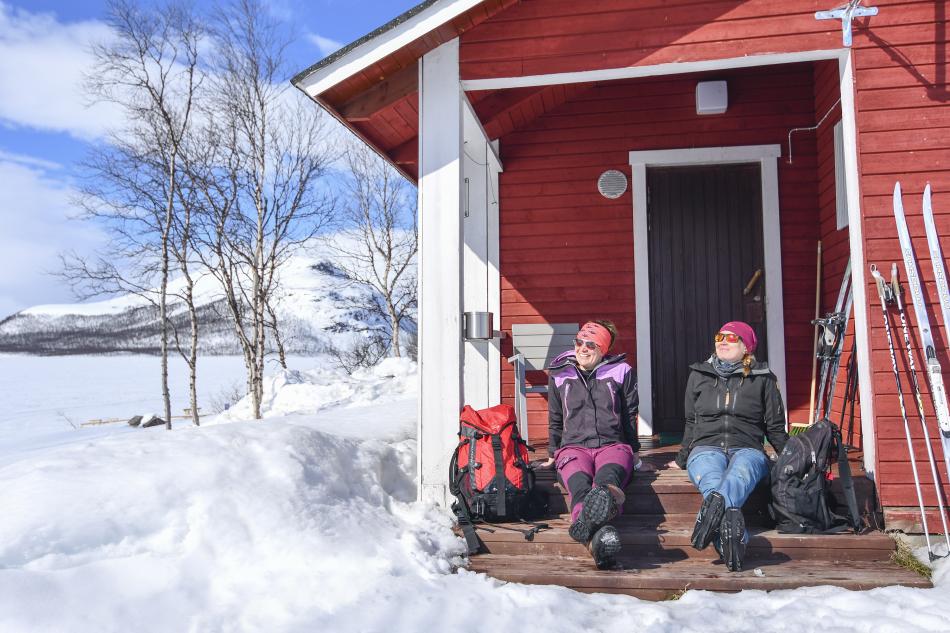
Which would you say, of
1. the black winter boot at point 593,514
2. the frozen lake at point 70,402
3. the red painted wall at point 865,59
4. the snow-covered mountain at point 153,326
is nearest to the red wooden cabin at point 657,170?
the red painted wall at point 865,59

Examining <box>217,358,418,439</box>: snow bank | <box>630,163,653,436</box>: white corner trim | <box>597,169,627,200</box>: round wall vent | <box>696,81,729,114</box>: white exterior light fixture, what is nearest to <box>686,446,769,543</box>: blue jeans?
<box>630,163,653,436</box>: white corner trim

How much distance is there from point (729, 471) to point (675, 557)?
510mm

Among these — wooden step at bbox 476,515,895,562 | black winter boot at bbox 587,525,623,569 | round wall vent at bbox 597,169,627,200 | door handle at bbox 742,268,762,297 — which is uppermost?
round wall vent at bbox 597,169,627,200

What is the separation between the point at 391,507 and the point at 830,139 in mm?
4201

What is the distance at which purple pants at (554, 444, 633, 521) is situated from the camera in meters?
3.20

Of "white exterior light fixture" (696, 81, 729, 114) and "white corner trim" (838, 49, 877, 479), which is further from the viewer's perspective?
"white exterior light fixture" (696, 81, 729, 114)

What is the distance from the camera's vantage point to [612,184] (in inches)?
218

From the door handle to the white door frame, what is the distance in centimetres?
7

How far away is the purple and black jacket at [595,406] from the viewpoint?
11.5ft

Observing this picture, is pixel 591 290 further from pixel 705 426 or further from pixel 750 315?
pixel 705 426

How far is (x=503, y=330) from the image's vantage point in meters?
5.71

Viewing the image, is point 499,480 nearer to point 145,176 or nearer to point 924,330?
point 924,330

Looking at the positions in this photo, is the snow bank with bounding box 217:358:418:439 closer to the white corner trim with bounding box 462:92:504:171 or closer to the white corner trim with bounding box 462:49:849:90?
the white corner trim with bounding box 462:92:504:171

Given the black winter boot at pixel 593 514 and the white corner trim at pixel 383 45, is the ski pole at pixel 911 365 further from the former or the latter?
the white corner trim at pixel 383 45
